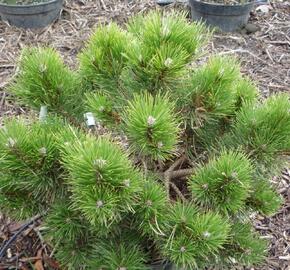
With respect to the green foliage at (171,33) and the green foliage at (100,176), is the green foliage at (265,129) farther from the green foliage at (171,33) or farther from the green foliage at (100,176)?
the green foliage at (100,176)

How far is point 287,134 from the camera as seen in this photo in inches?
47.9

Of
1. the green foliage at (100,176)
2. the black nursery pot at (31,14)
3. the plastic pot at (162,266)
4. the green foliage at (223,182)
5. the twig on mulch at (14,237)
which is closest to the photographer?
the green foliage at (100,176)

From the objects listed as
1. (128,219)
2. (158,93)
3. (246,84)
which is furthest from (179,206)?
(246,84)

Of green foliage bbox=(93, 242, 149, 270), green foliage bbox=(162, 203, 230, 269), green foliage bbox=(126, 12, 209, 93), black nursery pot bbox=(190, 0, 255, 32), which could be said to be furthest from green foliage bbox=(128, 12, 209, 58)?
black nursery pot bbox=(190, 0, 255, 32)

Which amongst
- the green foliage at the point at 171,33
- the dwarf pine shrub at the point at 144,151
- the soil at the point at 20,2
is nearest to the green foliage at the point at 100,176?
the dwarf pine shrub at the point at 144,151

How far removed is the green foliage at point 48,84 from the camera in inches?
50.8

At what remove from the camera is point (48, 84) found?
1.32 meters

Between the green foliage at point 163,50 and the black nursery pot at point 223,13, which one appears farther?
the black nursery pot at point 223,13

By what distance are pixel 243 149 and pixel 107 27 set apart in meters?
0.44

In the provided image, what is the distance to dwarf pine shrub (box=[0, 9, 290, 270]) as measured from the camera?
1.10m

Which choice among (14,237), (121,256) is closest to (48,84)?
(121,256)

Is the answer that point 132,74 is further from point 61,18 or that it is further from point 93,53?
point 61,18

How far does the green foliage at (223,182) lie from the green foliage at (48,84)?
1.29ft

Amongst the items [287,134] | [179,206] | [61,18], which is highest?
[287,134]
